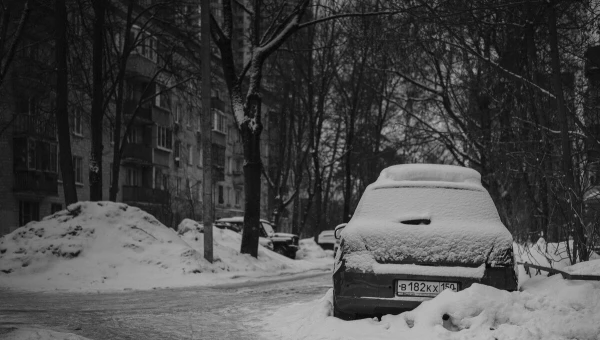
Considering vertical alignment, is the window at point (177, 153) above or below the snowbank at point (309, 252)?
above

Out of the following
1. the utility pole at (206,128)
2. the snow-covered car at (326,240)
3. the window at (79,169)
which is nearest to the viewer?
the utility pole at (206,128)

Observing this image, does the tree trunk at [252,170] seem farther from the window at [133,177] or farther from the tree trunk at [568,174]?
the window at [133,177]

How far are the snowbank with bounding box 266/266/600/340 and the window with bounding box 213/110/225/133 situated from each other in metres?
54.9

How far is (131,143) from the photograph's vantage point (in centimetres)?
4766

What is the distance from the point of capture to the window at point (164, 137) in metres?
52.0

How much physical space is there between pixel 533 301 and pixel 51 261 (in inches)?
475

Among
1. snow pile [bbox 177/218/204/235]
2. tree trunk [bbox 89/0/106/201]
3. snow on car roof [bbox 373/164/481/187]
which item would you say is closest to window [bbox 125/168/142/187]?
tree trunk [bbox 89/0/106/201]

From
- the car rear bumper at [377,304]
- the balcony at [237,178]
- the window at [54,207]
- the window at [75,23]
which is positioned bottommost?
the car rear bumper at [377,304]

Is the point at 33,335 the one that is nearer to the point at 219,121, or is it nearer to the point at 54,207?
the point at 54,207

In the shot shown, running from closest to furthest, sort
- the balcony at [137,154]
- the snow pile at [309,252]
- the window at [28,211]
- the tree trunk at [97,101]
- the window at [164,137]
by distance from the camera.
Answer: the tree trunk at [97,101]
the snow pile at [309,252]
the window at [28,211]
the balcony at [137,154]
the window at [164,137]

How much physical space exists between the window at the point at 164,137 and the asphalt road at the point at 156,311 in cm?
3839

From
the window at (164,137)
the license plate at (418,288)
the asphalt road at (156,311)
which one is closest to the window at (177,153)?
the window at (164,137)

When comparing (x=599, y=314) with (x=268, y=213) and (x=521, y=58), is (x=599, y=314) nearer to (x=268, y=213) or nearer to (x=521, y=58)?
(x=521, y=58)

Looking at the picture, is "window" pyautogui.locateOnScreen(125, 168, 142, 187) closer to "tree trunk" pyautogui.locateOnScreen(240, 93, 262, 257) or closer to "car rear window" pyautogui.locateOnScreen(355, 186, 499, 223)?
"tree trunk" pyautogui.locateOnScreen(240, 93, 262, 257)
